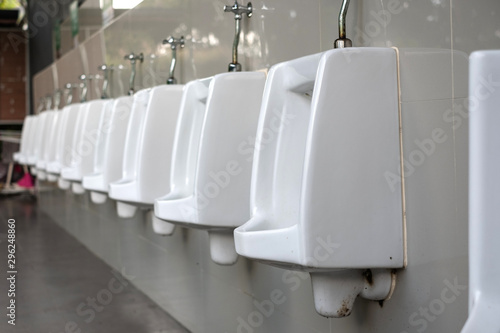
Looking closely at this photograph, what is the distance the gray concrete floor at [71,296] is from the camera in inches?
108

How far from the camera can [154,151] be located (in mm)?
2203

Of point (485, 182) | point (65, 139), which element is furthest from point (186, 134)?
point (65, 139)

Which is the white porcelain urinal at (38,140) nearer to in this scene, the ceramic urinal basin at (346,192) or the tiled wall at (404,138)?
the tiled wall at (404,138)

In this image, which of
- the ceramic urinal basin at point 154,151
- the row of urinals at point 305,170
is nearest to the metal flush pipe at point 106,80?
the ceramic urinal basin at point 154,151

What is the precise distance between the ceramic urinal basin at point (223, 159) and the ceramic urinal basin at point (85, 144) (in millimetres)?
1324

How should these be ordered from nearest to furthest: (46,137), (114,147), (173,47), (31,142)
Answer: (173,47)
(114,147)
(46,137)
(31,142)

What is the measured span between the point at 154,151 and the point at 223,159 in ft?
1.74

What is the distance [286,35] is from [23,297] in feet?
6.52

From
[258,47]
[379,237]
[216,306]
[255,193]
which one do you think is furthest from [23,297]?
[379,237]

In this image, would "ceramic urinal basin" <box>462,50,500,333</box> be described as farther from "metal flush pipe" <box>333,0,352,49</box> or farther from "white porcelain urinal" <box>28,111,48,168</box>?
"white porcelain urinal" <box>28,111,48,168</box>

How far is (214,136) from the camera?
1.73m

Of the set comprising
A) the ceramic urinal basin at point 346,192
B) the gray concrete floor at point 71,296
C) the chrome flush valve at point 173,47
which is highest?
the chrome flush valve at point 173,47

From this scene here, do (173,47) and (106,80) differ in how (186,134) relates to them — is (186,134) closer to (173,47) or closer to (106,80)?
(173,47)

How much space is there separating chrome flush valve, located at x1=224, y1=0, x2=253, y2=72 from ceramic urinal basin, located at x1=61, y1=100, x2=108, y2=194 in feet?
3.73
